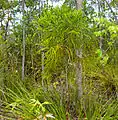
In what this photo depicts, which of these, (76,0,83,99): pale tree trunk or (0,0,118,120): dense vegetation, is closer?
(0,0,118,120): dense vegetation

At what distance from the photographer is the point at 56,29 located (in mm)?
2611

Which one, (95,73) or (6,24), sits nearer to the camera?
(95,73)

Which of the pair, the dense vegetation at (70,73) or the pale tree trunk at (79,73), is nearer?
the dense vegetation at (70,73)

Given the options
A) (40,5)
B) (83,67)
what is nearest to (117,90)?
(83,67)

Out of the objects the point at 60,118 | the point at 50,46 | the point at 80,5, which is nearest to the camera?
the point at 60,118

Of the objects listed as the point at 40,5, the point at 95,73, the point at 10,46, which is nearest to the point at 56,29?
the point at 95,73

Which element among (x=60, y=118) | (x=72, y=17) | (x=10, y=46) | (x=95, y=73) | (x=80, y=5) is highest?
(x=80, y=5)

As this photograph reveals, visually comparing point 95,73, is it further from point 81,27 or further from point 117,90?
point 81,27

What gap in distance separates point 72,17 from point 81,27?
153 millimetres

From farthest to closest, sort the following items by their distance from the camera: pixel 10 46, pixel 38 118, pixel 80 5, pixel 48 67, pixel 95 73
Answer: pixel 10 46
pixel 95 73
pixel 80 5
pixel 48 67
pixel 38 118

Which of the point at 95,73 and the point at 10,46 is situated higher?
the point at 10,46

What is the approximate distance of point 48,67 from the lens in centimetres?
291

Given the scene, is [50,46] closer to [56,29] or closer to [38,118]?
[56,29]

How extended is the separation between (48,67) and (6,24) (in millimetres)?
2830
